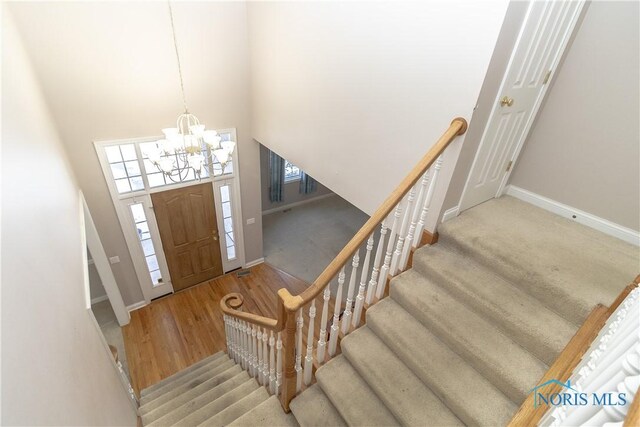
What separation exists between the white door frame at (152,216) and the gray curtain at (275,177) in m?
2.45

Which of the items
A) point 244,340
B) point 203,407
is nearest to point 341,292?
point 244,340

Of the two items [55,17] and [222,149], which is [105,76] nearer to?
[55,17]

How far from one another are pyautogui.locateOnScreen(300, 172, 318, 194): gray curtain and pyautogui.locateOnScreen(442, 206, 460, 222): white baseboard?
236 inches

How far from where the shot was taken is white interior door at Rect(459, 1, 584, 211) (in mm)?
1985

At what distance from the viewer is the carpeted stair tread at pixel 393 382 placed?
5.87ft

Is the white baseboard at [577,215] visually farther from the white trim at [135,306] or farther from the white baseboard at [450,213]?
the white trim at [135,306]

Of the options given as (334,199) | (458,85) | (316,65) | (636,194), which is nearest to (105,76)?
(316,65)

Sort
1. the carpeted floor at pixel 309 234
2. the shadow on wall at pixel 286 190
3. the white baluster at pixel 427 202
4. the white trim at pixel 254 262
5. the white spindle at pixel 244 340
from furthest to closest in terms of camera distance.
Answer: the shadow on wall at pixel 286 190 → the carpeted floor at pixel 309 234 → the white trim at pixel 254 262 → the white spindle at pixel 244 340 → the white baluster at pixel 427 202

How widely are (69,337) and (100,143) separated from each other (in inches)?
115

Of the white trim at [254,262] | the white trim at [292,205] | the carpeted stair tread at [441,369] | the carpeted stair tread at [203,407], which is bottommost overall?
the white trim at [292,205]

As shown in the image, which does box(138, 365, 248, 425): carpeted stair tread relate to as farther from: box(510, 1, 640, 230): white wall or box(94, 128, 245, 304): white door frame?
box(510, 1, 640, 230): white wall

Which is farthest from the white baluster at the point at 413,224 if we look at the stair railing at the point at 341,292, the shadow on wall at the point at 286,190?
the shadow on wall at the point at 286,190

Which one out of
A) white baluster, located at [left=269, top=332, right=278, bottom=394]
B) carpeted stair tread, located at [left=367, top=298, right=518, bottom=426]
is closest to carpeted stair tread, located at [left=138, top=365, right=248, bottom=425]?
white baluster, located at [left=269, top=332, right=278, bottom=394]

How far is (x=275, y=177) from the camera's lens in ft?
25.6
